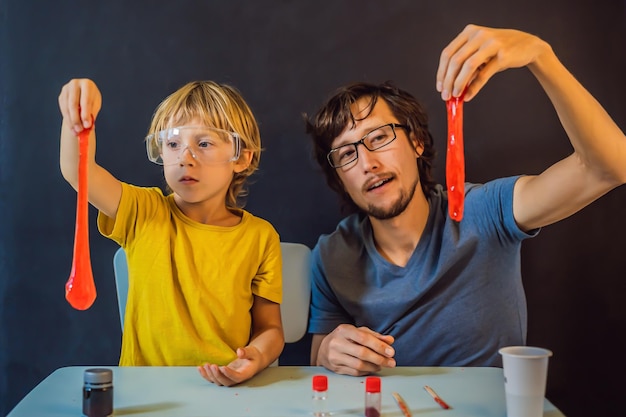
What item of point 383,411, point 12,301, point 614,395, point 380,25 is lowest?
point 614,395

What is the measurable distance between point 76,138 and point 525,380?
1067 mm

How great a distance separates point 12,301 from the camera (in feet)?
7.28

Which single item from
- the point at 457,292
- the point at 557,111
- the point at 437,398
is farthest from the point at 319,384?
the point at 557,111

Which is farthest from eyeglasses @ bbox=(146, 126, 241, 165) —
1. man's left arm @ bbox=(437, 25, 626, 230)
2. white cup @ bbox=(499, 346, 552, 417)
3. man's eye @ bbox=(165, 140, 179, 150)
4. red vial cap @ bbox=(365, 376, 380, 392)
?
white cup @ bbox=(499, 346, 552, 417)

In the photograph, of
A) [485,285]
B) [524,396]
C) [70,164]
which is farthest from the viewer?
[485,285]

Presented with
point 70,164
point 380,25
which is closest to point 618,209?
point 380,25

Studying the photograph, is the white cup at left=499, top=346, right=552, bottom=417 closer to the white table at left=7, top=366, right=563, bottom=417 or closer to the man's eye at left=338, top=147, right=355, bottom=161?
the white table at left=7, top=366, right=563, bottom=417

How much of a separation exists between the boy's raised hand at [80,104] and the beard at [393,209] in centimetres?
87

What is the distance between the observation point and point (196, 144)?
1.77 m

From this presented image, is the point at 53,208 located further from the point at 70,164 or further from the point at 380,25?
the point at 380,25

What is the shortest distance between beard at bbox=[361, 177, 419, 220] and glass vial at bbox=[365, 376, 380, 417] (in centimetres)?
77

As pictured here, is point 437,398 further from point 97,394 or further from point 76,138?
point 76,138

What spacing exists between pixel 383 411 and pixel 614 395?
1.37 meters

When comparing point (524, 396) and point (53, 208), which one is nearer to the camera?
point (524, 396)
